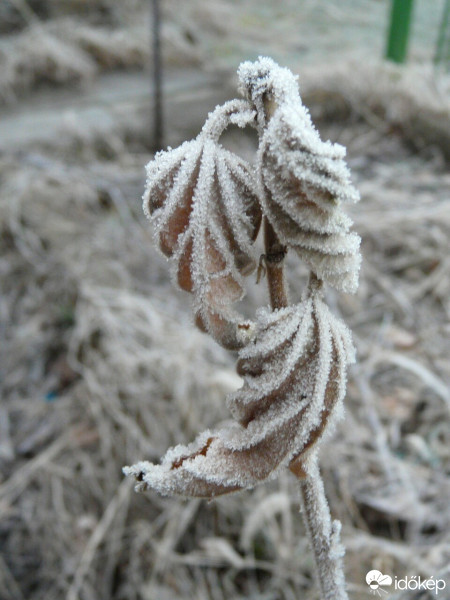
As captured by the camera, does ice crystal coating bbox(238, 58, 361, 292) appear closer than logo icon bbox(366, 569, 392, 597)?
Yes

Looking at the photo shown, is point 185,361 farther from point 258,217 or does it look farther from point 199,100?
point 199,100

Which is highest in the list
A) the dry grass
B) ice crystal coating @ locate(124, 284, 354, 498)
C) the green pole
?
ice crystal coating @ locate(124, 284, 354, 498)

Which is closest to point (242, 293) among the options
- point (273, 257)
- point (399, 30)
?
point (273, 257)

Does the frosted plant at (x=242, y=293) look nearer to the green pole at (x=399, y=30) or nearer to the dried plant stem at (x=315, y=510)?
the dried plant stem at (x=315, y=510)

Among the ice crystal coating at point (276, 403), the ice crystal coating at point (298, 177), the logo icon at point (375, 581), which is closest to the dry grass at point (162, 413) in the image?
the logo icon at point (375, 581)

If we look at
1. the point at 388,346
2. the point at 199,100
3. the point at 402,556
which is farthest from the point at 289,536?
the point at 199,100

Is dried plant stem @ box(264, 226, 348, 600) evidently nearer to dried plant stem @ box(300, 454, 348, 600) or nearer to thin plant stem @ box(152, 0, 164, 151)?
dried plant stem @ box(300, 454, 348, 600)

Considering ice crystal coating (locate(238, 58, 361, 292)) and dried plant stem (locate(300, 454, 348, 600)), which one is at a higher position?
ice crystal coating (locate(238, 58, 361, 292))

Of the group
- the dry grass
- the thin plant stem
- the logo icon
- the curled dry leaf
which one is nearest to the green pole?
the dry grass
